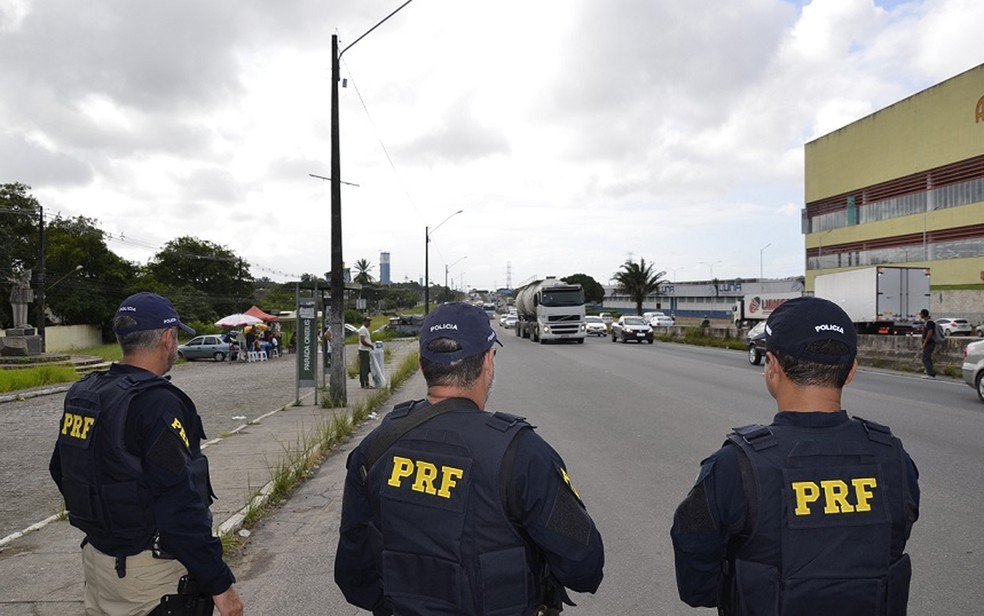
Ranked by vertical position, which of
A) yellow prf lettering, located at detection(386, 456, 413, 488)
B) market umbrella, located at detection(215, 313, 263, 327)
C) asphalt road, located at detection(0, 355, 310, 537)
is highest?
yellow prf lettering, located at detection(386, 456, 413, 488)

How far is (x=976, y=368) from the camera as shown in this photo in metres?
14.1

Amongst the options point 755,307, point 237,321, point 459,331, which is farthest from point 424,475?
point 755,307

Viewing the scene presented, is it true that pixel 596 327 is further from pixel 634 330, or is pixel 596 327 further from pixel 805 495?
pixel 805 495

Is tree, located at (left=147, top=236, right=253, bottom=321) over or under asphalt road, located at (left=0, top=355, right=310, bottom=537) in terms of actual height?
over

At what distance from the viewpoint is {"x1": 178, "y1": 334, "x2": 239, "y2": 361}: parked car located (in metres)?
35.4

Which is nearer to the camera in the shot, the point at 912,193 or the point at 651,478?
the point at 651,478

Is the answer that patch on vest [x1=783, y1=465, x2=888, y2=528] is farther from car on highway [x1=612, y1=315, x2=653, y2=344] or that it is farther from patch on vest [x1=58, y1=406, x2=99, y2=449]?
car on highway [x1=612, y1=315, x2=653, y2=344]

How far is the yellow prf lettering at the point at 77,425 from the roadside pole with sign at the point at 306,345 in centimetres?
1228

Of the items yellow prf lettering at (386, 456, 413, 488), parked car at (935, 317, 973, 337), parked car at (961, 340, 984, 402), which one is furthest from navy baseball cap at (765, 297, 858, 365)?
parked car at (935, 317, 973, 337)

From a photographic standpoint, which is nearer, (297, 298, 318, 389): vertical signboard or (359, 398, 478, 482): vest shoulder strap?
(359, 398, 478, 482): vest shoulder strap

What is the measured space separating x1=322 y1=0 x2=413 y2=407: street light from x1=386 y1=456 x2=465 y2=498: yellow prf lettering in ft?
40.2

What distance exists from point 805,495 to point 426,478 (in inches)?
46.1

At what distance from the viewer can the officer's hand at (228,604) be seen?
2961 mm

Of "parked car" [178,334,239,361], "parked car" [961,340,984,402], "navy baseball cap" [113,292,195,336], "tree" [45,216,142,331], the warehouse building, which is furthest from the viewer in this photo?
"tree" [45,216,142,331]
